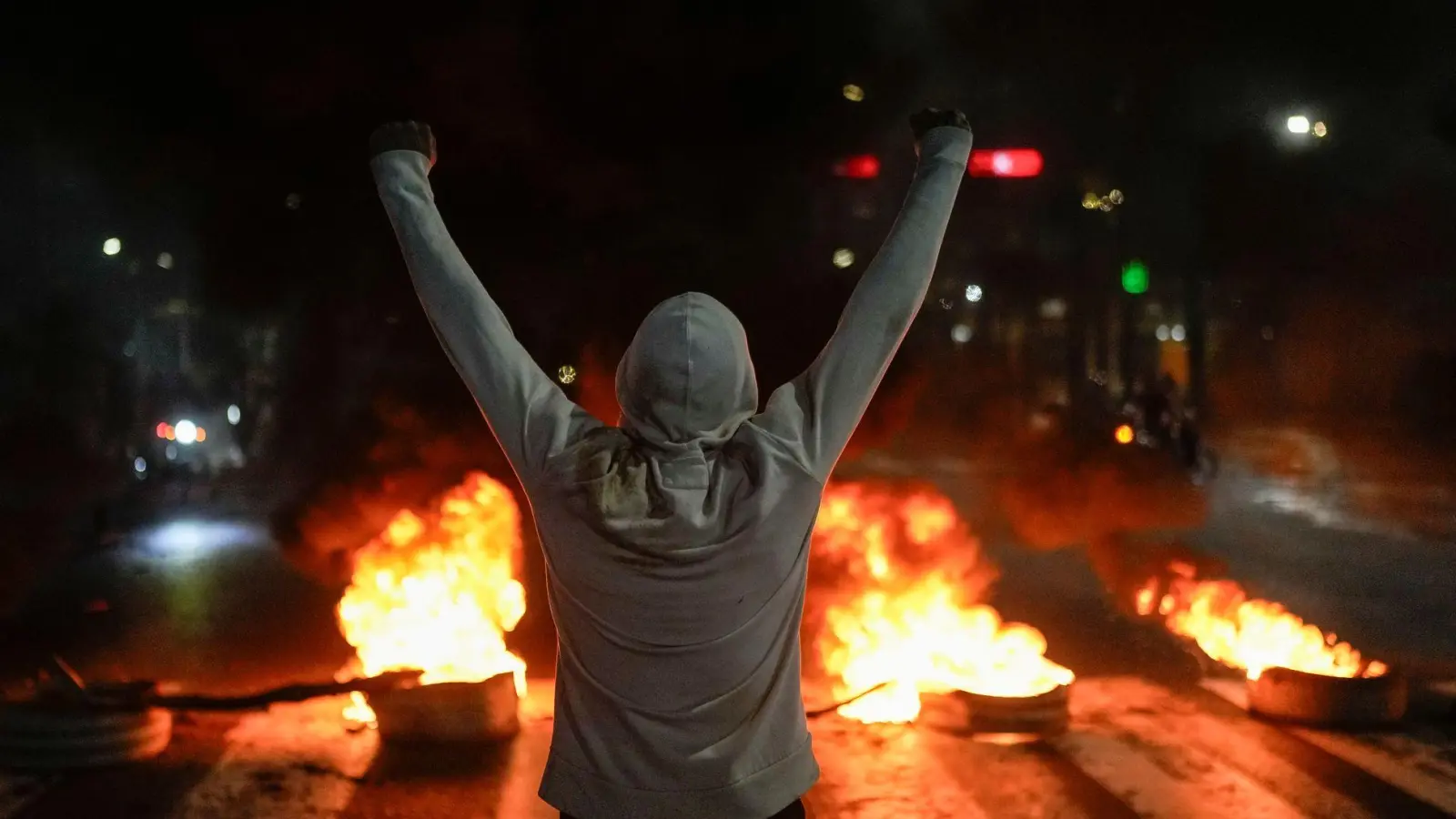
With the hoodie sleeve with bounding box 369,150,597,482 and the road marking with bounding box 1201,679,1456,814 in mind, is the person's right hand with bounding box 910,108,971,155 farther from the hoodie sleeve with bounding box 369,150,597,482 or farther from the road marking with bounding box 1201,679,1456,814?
the road marking with bounding box 1201,679,1456,814

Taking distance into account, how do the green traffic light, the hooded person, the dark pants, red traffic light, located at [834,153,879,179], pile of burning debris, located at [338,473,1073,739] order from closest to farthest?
1. the hooded person
2. the dark pants
3. pile of burning debris, located at [338,473,1073,739]
4. red traffic light, located at [834,153,879,179]
5. the green traffic light

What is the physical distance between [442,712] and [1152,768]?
342 cm

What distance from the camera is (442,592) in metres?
5.51

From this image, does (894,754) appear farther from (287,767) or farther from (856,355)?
(856,355)

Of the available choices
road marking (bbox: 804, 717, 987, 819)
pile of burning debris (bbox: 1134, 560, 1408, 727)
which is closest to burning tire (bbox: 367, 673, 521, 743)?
road marking (bbox: 804, 717, 987, 819)

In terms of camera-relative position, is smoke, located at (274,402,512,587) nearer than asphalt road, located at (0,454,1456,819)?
No

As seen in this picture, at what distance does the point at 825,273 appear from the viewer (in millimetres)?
6184

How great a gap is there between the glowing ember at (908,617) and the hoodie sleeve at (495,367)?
398 cm

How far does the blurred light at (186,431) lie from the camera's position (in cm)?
979

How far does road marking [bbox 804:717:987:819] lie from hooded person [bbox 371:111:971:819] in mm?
2584

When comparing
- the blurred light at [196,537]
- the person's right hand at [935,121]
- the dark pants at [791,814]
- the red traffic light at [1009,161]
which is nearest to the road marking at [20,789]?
the dark pants at [791,814]

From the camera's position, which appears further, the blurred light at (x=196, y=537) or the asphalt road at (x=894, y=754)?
the blurred light at (x=196, y=537)

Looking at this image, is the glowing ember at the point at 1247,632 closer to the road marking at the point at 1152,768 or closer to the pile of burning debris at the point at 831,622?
the road marking at the point at 1152,768

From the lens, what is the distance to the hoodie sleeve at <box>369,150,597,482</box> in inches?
64.4
